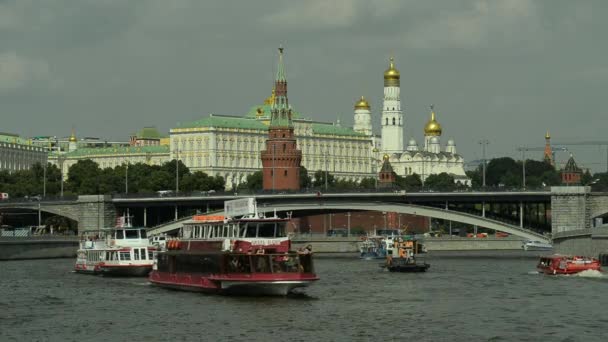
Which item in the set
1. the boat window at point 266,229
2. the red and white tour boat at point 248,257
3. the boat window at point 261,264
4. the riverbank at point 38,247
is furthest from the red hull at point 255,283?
the riverbank at point 38,247

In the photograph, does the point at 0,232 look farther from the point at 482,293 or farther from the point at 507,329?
the point at 507,329

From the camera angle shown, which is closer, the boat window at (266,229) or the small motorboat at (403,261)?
the boat window at (266,229)

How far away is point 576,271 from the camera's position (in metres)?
113

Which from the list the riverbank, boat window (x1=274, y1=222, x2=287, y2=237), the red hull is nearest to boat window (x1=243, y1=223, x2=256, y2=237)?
boat window (x1=274, y1=222, x2=287, y2=237)

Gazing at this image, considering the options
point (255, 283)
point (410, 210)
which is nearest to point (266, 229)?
point (255, 283)

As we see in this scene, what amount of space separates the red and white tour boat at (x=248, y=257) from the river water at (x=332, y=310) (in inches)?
34.4

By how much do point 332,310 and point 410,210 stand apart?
227ft

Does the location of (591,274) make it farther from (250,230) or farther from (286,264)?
(250,230)

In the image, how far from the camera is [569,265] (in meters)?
114

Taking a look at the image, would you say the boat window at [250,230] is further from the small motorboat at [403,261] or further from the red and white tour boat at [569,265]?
the small motorboat at [403,261]

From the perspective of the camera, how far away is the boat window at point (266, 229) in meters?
91.1

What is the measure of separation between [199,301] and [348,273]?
109 feet

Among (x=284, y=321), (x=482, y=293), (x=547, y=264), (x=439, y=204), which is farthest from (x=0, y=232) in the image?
(x=284, y=321)

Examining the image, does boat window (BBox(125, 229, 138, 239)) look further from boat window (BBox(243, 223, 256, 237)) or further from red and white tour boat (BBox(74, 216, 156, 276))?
boat window (BBox(243, 223, 256, 237))
